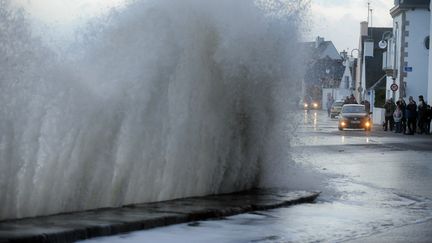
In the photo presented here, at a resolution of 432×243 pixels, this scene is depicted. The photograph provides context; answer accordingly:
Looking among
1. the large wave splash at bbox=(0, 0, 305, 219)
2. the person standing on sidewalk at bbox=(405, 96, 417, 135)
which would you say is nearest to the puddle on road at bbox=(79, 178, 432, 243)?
the large wave splash at bbox=(0, 0, 305, 219)

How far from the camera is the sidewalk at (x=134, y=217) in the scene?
28.8 ft

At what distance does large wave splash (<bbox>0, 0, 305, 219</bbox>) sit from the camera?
33.6ft

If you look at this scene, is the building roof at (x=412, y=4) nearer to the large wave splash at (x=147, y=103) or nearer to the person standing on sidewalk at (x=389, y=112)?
the person standing on sidewalk at (x=389, y=112)

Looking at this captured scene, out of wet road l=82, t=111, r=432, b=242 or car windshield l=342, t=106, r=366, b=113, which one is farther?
car windshield l=342, t=106, r=366, b=113

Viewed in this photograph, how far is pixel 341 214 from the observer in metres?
12.0

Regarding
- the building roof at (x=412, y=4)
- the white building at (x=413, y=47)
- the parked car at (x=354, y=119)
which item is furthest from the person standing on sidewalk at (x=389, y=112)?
the building roof at (x=412, y=4)

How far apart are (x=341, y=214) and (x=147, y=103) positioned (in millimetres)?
2949

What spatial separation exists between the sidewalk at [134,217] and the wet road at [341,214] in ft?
0.56

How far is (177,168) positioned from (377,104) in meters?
63.8

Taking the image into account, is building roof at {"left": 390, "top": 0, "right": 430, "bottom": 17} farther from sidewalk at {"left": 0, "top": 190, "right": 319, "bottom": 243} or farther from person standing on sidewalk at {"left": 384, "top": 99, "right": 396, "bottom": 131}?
sidewalk at {"left": 0, "top": 190, "right": 319, "bottom": 243}

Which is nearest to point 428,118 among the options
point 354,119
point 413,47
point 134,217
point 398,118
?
point 398,118

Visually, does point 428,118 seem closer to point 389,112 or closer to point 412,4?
point 389,112

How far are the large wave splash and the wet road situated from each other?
4.86 feet

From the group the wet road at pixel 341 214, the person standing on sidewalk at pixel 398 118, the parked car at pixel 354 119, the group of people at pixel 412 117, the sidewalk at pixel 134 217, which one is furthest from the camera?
the parked car at pixel 354 119
